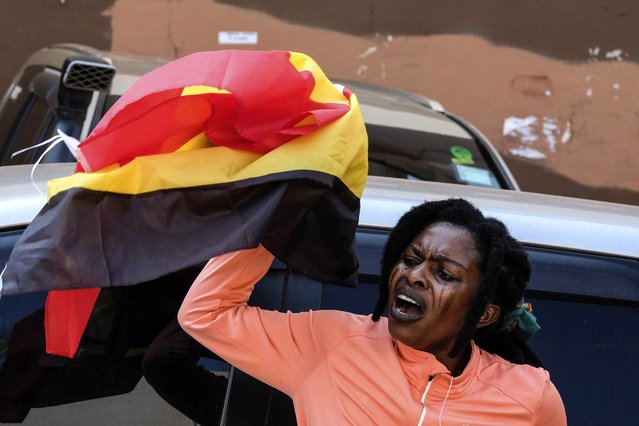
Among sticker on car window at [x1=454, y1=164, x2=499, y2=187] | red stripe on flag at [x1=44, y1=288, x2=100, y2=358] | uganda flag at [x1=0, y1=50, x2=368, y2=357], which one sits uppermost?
uganda flag at [x1=0, y1=50, x2=368, y2=357]

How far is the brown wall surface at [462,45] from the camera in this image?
7953 mm

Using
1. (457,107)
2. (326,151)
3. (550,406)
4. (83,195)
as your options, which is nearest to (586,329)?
(550,406)

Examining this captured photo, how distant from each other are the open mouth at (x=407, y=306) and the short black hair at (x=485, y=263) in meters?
0.10

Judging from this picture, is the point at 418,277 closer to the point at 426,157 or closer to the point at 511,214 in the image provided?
the point at 511,214

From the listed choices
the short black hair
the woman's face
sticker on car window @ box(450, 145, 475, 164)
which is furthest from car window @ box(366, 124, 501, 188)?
the woman's face

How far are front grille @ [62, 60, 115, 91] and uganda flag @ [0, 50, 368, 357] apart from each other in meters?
1.92

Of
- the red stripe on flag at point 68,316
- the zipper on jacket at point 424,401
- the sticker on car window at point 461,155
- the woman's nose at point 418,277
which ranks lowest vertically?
the sticker on car window at point 461,155

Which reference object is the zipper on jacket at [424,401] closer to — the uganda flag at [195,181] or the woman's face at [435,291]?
the woman's face at [435,291]

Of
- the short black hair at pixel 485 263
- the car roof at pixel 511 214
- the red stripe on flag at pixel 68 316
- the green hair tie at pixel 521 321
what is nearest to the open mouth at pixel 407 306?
the short black hair at pixel 485 263

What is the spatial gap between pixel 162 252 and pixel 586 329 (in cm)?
103

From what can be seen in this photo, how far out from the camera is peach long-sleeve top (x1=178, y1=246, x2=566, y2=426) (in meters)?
2.05

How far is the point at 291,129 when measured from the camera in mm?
2084

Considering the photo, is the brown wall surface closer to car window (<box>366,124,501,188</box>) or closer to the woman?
car window (<box>366,124,501,188</box>)

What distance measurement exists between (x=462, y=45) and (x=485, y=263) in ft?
20.3
